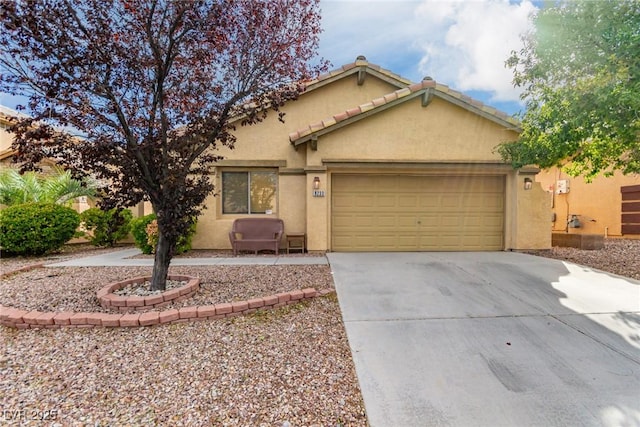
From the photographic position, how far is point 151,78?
488 centimetres

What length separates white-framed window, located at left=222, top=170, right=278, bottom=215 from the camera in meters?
10.1

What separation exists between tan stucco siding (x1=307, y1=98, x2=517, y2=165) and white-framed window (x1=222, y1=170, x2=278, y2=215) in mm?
1754

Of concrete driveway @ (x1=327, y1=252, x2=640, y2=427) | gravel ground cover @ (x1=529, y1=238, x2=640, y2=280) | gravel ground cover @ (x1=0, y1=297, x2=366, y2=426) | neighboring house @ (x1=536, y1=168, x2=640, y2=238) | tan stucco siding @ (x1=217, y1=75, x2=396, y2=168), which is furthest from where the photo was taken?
neighboring house @ (x1=536, y1=168, x2=640, y2=238)

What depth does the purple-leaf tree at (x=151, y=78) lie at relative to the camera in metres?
4.20

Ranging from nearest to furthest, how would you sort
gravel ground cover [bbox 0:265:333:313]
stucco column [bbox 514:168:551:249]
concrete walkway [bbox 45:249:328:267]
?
gravel ground cover [bbox 0:265:333:313] → concrete walkway [bbox 45:249:328:267] → stucco column [bbox 514:168:551:249]

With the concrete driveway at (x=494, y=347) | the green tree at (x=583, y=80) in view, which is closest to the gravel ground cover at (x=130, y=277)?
the concrete driveway at (x=494, y=347)

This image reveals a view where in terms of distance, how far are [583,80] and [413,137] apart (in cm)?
409

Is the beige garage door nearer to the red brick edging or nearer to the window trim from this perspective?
the window trim

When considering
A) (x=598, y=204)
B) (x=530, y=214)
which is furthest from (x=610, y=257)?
(x=598, y=204)

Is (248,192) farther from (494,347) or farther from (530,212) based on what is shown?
(530,212)

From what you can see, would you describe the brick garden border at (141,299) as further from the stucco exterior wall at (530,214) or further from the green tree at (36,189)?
the stucco exterior wall at (530,214)

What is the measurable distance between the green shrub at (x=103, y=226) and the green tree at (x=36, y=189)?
2.46 ft

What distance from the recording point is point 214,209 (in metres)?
9.92

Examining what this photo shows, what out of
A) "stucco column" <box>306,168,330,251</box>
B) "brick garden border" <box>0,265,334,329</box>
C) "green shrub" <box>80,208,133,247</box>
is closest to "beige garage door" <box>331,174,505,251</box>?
"stucco column" <box>306,168,330,251</box>
